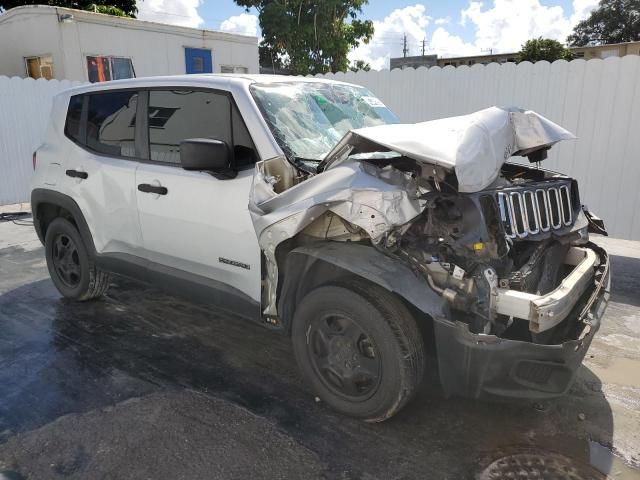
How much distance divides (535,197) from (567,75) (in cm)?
470

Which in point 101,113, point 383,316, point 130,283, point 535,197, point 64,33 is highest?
point 64,33

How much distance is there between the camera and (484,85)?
7.64m

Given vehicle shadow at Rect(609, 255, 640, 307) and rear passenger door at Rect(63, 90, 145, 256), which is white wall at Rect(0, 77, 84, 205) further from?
vehicle shadow at Rect(609, 255, 640, 307)

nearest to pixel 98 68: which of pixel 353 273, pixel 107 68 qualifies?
pixel 107 68

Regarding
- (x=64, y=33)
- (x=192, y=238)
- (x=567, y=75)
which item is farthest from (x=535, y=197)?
(x=64, y=33)

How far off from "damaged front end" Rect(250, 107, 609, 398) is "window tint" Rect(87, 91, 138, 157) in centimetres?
167

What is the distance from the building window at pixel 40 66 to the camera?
1441 centimetres

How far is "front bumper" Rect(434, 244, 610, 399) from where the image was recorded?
2436mm

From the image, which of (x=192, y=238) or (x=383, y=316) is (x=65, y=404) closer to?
(x=192, y=238)

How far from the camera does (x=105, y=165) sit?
420 centimetres

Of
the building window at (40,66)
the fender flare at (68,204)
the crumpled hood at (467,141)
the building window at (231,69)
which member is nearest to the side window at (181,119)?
the crumpled hood at (467,141)

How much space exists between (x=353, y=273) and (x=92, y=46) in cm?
1438

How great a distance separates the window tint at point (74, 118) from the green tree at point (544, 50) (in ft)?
100

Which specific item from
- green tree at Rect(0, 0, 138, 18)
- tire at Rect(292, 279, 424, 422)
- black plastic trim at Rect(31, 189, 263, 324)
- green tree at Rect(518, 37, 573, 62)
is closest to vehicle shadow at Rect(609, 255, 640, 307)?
tire at Rect(292, 279, 424, 422)
